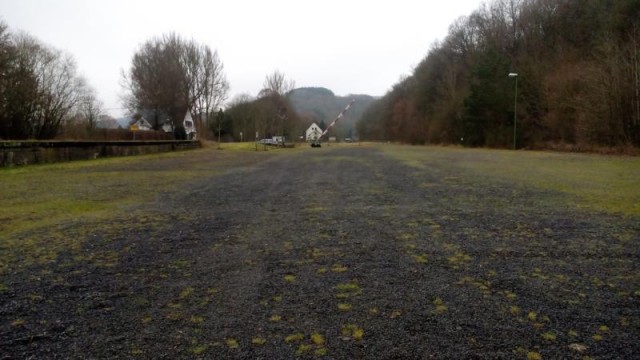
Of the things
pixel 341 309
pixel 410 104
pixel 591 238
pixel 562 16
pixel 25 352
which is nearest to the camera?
pixel 25 352

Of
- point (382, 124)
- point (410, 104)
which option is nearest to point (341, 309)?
point (410, 104)

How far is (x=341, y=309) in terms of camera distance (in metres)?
2.92

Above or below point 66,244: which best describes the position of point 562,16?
above

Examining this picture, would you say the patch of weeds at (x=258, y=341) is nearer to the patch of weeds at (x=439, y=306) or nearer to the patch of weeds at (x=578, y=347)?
the patch of weeds at (x=439, y=306)

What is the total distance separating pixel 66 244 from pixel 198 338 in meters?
3.04

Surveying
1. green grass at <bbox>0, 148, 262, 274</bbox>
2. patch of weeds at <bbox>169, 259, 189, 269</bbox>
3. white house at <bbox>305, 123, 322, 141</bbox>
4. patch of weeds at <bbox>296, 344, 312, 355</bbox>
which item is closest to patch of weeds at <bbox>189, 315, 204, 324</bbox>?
patch of weeds at <bbox>296, 344, 312, 355</bbox>

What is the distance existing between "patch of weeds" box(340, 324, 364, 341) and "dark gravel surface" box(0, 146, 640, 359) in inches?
0.7

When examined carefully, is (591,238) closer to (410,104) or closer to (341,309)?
(341,309)

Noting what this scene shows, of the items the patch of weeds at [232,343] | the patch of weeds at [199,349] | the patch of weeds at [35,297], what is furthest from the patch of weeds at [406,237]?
the patch of weeds at [35,297]

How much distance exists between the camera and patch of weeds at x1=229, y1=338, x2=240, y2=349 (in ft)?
7.98

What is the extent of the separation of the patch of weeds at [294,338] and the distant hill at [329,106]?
10667 centimetres

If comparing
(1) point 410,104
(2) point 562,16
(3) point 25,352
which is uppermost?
(2) point 562,16

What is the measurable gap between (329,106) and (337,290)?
430 ft

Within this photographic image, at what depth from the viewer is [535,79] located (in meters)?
43.0
